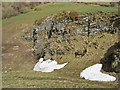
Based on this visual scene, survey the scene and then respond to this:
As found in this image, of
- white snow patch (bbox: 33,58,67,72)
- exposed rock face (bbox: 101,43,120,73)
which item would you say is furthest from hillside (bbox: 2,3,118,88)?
white snow patch (bbox: 33,58,67,72)

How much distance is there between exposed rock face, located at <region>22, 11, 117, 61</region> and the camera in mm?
25750

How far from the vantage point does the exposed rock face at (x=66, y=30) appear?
25750mm

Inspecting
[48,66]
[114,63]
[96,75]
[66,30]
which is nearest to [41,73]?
[48,66]

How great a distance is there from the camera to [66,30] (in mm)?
27516

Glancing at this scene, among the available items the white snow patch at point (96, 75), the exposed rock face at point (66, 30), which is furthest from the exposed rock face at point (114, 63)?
the exposed rock face at point (66, 30)

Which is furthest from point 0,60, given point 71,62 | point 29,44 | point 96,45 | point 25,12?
point 25,12

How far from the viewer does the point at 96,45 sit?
943 inches

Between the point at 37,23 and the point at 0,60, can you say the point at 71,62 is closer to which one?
the point at 37,23

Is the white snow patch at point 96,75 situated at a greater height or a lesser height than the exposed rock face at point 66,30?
lesser

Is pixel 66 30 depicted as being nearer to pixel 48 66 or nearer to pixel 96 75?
pixel 48 66

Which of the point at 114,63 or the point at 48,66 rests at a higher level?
the point at 114,63

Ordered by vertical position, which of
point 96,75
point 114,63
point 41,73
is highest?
point 114,63

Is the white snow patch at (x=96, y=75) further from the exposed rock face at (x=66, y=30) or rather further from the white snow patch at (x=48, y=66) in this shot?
the exposed rock face at (x=66, y=30)

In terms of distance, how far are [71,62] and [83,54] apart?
216 centimetres
